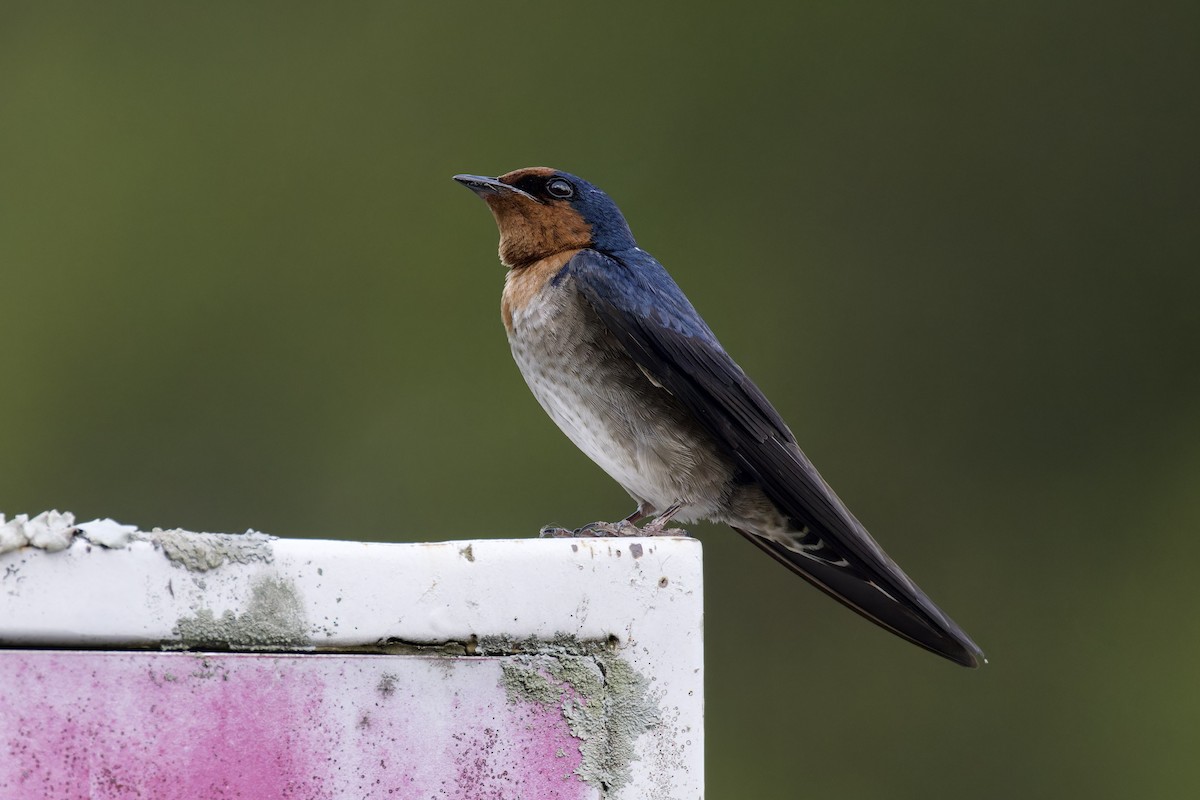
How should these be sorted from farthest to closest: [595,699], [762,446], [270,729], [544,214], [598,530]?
[544,214] < [762,446] < [598,530] < [595,699] < [270,729]

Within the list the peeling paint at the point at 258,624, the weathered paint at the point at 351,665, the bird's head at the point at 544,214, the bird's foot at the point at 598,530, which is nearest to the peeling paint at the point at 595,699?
the weathered paint at the point at 351,665

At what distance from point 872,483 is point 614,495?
757mm

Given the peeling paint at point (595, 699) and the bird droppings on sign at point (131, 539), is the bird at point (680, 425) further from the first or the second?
the bird droppings on sign at point (131, 539)

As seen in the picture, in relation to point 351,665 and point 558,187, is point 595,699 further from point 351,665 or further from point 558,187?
point 558,187

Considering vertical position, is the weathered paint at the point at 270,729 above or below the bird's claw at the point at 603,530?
below

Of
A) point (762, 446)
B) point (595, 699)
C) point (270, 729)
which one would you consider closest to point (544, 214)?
point (762, 446)

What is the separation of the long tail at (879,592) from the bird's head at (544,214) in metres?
0.50

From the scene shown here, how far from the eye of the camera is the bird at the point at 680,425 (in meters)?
2.11

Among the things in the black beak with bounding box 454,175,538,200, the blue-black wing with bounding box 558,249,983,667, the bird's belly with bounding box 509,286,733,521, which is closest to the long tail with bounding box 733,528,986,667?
the blue-black wing with bounding box 558,249,983,667

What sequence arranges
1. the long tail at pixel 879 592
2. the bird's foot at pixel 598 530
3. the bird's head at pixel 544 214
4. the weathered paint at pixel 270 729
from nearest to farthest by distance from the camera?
the weathered paint at pixel 270 729 → the bird's foot at pixel 598 530 → the long tail at pixel 879 592 → the bird's head at pixel 544 214

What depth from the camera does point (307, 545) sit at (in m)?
1.17

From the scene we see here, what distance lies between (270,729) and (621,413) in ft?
3.53

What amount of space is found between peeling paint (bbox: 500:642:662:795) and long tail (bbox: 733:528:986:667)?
78cm

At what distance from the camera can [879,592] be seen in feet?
7.09
